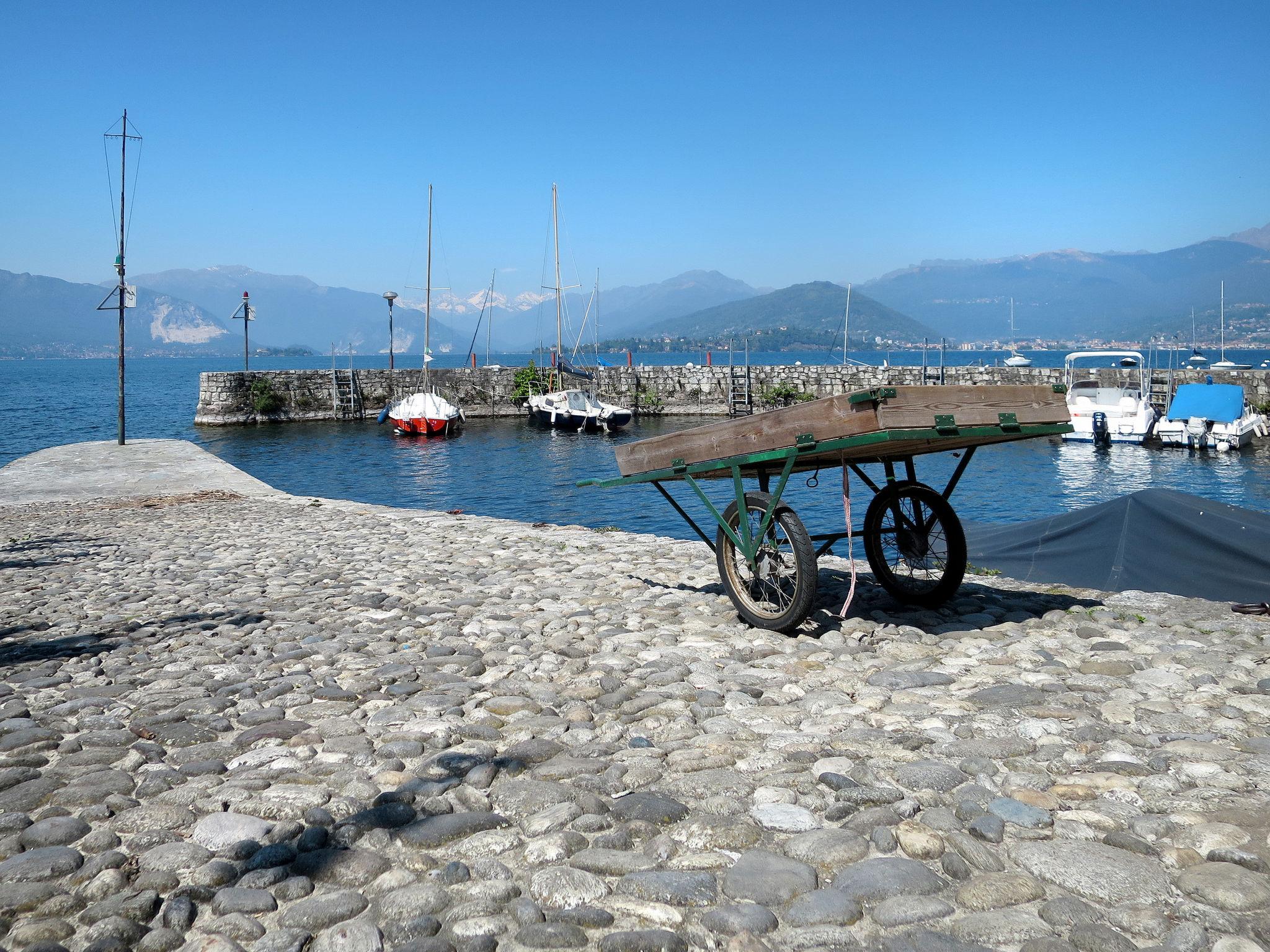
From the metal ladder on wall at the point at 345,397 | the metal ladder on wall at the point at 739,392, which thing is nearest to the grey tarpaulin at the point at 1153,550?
the metal ladder on wall at the point at 739,392

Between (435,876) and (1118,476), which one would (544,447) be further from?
(435,876)

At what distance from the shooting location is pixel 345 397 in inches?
2125

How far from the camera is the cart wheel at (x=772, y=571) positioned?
6.02 metres

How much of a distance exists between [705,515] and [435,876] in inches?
674

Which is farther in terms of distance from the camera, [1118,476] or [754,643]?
[1118,476]

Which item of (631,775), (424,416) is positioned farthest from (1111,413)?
(631,775)

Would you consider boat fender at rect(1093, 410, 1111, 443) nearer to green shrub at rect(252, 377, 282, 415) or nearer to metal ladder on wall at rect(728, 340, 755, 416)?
metal ladder on wall at rect(728, 340, 755, 416)

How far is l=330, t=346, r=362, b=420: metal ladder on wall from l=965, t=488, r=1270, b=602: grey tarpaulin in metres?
48.9

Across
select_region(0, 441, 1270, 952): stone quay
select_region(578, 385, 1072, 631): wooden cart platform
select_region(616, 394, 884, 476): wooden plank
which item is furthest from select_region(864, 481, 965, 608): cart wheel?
select_region(616, 394, 884, 476): wooden plank

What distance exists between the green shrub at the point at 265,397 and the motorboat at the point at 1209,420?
144 feet

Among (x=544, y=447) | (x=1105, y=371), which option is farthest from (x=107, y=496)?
(x=1105, y=371)

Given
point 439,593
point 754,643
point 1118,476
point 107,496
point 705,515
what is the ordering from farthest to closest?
point 1118,476, point 705,515, point 107,496, point 439,593, point 754,643

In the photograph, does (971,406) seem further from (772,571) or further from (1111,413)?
(1111,413)

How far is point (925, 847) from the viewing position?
11.0 ft
